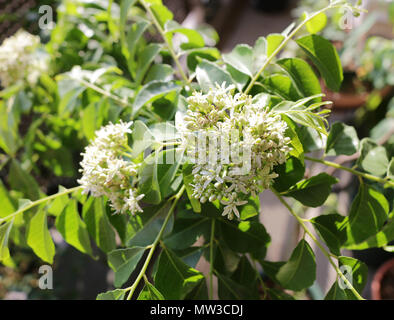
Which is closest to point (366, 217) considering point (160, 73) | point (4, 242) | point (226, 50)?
point (160, 73)

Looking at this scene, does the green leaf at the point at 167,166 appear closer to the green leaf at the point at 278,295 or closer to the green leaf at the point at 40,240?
the green leaf at the point at 40,240

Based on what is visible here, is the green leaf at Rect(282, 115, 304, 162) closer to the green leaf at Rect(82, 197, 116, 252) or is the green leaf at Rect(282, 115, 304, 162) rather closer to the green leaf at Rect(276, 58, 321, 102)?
the green leaf at Rect(276, 58, 321, 102)

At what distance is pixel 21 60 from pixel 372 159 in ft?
2.94

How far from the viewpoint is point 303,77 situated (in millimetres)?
563

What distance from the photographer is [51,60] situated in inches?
38.0

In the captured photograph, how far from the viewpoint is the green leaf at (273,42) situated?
0.58 meters

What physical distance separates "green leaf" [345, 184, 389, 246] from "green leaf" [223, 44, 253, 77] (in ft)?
0.95

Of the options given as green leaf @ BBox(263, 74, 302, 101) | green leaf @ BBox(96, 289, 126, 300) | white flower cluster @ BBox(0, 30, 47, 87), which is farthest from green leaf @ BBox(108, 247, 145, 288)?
white flower cluster @ BBox(0, 30, 47, 87)

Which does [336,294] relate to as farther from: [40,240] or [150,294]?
[40,240]

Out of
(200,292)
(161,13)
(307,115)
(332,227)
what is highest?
(161,13)

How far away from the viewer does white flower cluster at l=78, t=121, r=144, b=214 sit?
51cm

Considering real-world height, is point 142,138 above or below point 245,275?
above

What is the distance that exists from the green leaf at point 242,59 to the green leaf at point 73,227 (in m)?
0.39
